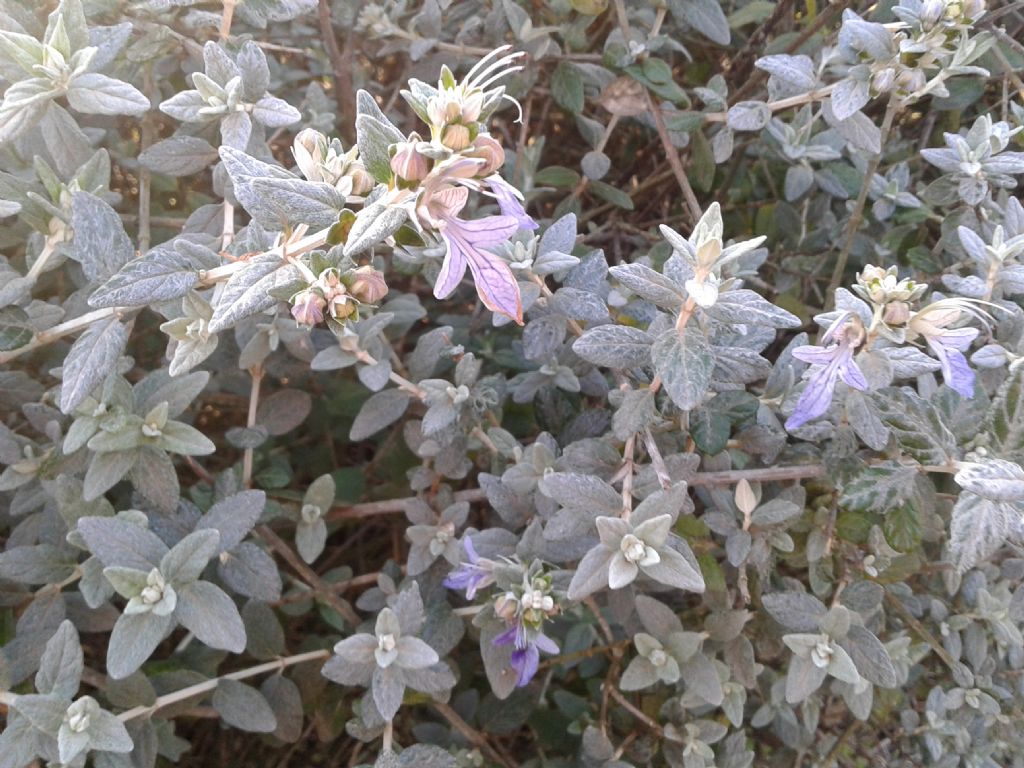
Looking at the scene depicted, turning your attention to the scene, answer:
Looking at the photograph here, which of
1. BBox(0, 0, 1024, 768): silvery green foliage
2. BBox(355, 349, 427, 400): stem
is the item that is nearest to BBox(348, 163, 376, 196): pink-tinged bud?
BBox(0, 0, 1024, 768): silvery green foliage

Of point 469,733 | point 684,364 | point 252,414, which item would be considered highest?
point 684,364

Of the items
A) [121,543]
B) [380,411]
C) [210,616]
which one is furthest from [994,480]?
[121,543]

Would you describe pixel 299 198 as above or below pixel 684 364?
above

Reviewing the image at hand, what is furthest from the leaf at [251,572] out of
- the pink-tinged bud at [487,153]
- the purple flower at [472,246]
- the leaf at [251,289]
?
the pink-tinged bud at [487,153]

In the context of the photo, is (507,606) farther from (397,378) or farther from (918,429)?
(918,429)

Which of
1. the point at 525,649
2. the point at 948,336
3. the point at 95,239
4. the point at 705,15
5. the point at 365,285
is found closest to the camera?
the point at 365,285

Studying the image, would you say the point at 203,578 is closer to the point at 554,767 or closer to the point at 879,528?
the point at 554,767

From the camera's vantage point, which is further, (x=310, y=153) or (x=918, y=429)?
(x=918, y=429)
